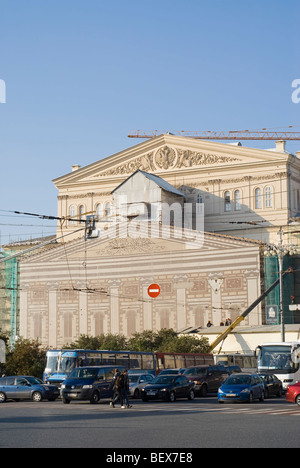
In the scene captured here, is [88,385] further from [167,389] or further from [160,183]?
[160,183]

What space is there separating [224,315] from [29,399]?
34033 mm

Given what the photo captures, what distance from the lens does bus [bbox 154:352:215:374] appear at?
170ft

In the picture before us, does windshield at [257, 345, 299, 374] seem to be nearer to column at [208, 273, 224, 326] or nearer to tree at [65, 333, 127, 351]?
tree at [65, 333, 127, 351]

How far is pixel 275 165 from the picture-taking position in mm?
78250

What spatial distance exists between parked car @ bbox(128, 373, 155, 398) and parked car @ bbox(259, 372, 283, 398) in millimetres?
5952

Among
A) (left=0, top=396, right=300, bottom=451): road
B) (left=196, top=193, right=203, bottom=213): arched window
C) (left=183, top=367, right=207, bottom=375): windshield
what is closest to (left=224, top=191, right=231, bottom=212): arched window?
(left=196, top=193, right=203, bottom=213): arched window

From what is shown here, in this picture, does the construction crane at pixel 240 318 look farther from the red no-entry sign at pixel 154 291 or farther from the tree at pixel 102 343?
the red no-entry sign at pixel 154 291

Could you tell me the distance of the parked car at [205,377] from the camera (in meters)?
40.5

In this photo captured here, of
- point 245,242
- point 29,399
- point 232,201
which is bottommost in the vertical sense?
point 29,399

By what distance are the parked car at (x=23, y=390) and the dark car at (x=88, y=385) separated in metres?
3.12
